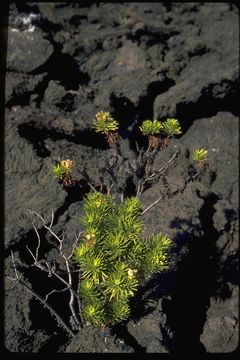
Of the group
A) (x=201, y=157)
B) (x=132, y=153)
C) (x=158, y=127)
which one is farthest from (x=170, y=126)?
(x=132, y=153)

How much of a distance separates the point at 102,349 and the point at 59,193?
1.88 m

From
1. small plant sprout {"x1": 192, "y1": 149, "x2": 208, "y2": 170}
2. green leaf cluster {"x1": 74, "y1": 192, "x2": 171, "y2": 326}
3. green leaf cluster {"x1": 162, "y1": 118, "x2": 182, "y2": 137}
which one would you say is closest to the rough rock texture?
small plant sprout {"x1": 192, "y1": 149, "x2": 208, "y2": 170}

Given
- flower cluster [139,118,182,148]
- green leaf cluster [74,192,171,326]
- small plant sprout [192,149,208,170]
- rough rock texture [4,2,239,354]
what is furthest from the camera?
rough rock texture [4,2,239,354]

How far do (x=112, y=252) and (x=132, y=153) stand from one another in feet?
8.69

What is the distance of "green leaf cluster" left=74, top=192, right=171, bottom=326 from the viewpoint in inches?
136

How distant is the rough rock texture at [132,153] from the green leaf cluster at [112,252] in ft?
2.00

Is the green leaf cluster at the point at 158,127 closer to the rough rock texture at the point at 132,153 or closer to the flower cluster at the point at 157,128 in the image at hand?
the flower cluster at the point at 157,128

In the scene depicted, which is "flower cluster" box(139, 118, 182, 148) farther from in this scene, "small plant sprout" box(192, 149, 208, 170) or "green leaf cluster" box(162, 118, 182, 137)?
"small plant sprout" box(192, 149, 208, 170)

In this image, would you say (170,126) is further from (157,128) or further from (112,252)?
(112,252)

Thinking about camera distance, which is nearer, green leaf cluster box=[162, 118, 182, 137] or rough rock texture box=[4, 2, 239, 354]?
green leaf cluster box=[162, 118, 182, 137]

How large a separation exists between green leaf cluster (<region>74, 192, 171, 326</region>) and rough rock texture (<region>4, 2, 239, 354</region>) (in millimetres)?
609

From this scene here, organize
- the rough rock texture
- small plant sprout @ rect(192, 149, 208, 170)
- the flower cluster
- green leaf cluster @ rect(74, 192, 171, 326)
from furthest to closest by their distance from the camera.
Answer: the rough rock texture < the flower cluster < small plant sprout @ rect(192, 149, 208, 170) < green leaf cluster @ rect(74, 192, 171, 326)

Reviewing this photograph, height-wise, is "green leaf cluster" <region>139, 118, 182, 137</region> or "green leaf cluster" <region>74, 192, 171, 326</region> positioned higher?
"green leaf cluster" <region>139, 118, 182, 137</region>

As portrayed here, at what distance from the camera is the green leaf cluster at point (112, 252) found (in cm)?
346
